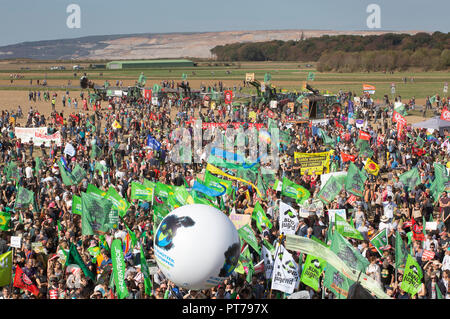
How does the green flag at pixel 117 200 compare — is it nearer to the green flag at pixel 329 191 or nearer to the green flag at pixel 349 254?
the green flag at pixel 329 191

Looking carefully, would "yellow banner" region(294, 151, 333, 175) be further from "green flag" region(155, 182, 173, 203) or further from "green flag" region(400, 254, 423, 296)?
"green flag" region(400, 254, 423, 296)

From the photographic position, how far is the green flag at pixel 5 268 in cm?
873

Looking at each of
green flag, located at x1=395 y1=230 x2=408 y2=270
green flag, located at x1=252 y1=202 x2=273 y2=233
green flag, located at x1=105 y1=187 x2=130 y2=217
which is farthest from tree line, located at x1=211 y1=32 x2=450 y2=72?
green flag, located at x1=395 y1=230 x2=408 y2=270

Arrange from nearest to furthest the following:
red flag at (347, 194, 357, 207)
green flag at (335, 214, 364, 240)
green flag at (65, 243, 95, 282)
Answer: green flag at (65, 243, 95, 282) < green flag at (335, 214, 364, 240) < red flag at (347, 194, 357, 207)

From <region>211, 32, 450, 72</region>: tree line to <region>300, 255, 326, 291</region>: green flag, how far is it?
94.7 meters

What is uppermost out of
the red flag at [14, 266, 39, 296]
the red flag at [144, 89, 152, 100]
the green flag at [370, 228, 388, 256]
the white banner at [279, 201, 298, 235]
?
the red flag at [144, 89, 152, 100]

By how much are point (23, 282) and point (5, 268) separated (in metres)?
0.70

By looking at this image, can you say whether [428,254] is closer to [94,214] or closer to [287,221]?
[287,221]

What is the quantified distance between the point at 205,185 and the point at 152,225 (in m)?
2.10

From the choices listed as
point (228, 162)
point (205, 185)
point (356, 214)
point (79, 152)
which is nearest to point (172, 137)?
point (79, 152)

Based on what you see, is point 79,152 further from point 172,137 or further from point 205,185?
point 205,185

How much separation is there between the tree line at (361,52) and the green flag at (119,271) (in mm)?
95885

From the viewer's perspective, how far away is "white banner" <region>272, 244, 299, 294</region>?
27.7ft

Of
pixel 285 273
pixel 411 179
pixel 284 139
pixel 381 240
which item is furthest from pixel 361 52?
pixel 285 273
